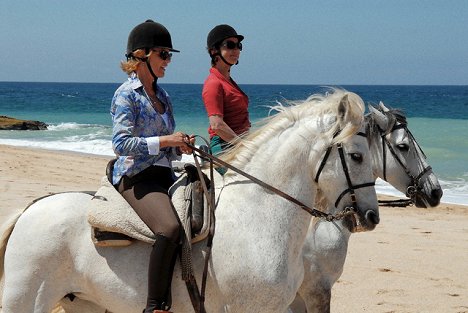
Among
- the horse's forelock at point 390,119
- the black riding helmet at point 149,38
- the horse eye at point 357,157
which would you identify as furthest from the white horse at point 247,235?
the horse's forelock at point 390,119

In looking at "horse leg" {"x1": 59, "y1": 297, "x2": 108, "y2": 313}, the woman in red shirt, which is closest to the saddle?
"horse leg" {"x1": 59, "y1": 297, "x2": 108, "y2": 313}

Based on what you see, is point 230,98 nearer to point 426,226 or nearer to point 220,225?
point 220,225

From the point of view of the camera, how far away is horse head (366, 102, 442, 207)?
4945 mm

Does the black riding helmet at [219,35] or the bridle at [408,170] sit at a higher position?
the black riding helmet at [219,35]

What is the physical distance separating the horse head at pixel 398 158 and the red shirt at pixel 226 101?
3.02 feet

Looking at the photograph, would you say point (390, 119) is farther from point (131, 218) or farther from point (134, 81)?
point (131, 218)

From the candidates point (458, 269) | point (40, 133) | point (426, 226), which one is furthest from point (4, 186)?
point (40, 133)

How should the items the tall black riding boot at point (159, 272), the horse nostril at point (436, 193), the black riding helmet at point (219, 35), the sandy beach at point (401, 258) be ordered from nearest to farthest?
the tall black riding boot at point (159, 272) < the horse nostril at point (436, 193) < the black riding helmet at point (219, 35) < the sandy beach at point (401, 258)

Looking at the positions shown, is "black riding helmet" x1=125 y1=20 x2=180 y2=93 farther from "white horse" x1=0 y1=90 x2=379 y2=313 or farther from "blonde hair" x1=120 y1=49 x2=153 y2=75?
Result: "white horse" x1=0 y1=90 x2=379 y2=313

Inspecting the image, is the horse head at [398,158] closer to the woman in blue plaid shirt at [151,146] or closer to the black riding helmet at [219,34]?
the black riding helmet at [219,34]

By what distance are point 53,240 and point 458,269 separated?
5743mm

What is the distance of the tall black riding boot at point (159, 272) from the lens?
3.68 m

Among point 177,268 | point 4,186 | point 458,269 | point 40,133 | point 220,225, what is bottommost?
point 40,133

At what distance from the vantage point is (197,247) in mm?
3834
